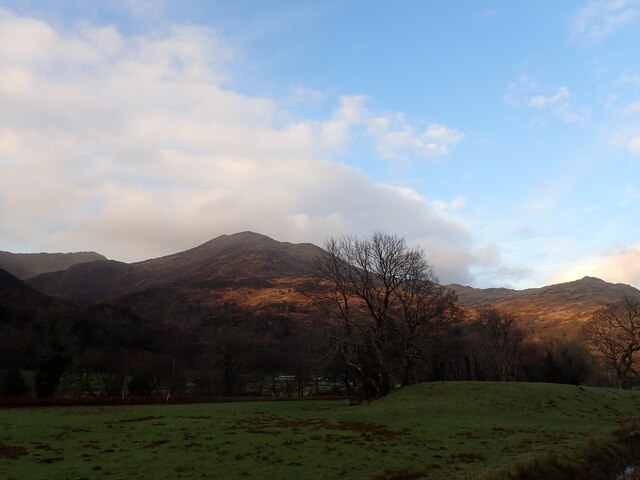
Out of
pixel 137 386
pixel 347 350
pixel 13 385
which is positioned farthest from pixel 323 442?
pixel 137 386

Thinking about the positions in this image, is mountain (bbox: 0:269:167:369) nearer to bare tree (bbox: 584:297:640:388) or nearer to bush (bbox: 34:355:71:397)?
bush (bbox: 34:355:71:397)

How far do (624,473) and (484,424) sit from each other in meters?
12.5

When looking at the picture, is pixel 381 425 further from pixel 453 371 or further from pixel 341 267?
pixel 453 371

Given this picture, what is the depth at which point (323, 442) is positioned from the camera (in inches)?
956

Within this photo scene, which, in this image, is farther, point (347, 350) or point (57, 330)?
point (57, 330)

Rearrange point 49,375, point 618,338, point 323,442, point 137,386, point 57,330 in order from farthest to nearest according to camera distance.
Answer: point 618,338
point 137,386
point 57,330
point 49,375
point 323,442

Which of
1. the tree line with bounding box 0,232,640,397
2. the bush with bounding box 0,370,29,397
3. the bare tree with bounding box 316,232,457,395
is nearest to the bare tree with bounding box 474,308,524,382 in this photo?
the tree line with bounding box 0,232,640,397

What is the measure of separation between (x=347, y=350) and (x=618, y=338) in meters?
69.1

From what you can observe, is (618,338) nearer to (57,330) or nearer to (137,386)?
(137,386)

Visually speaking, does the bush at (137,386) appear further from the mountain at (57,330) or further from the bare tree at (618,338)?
the bare tree at (618,338)

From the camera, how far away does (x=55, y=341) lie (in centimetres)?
6819

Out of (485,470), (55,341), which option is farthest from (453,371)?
(485,470)

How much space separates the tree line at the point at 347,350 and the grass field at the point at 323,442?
55.9 ft

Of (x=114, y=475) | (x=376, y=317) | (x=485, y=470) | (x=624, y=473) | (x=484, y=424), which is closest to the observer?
(x=114, y=475)
